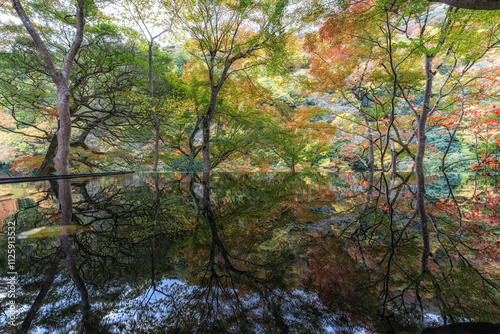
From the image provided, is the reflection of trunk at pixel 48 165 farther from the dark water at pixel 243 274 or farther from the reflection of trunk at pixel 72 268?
the reflection of trunk at pixel 72 268

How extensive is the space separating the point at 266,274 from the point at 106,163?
27.5 feet

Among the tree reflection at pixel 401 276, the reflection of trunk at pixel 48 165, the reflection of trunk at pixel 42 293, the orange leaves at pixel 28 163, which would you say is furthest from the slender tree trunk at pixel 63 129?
the tree reflection at pixel 401 276

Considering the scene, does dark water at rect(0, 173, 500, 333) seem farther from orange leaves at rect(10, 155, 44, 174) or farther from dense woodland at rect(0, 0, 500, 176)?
orange leaves at rect(10, 155, 44, 174)

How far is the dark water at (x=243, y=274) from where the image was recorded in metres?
0.46

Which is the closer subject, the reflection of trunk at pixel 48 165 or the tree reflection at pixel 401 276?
the tree reflection at pixel 401 276

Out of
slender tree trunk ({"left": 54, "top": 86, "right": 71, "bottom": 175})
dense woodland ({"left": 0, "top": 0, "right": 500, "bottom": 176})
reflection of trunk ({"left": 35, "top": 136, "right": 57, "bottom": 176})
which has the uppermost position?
dense woodland ({"left": 0, "top": 0, "right": 500, "bottom": 176})

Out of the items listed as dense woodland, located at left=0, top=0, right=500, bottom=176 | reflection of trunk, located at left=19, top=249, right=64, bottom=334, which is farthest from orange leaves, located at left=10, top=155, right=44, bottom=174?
reflection of trunk, located at left=19, top=249, right=64, bottom=334

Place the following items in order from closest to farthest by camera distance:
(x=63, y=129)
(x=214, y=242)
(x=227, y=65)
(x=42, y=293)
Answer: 1. (x=42, y=293)
2. (x=214, y=242)
3. (x=63, y=129)
4. (x=227, y=65)

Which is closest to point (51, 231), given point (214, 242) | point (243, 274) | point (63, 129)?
point (214, 242)

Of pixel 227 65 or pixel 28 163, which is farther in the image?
pixel 28 163

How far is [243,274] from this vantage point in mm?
656

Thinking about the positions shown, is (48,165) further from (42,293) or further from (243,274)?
(243,274)

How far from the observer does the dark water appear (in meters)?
0.46

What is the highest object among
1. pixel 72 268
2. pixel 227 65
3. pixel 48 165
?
pixel 227 65
